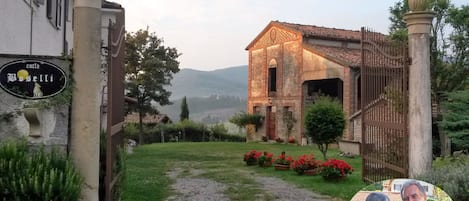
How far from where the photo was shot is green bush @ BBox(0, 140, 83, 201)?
409 centimetres

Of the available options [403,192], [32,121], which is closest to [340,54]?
[403,192]

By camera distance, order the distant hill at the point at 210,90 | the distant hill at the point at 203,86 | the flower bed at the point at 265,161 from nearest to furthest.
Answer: the flower bed at the point at 265,161, the distant hill at the point at 210,90, the distant hill at the point at 203,86

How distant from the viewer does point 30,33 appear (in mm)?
9141

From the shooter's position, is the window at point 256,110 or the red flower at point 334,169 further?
the window at point 256,110

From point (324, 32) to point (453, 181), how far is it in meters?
26.1

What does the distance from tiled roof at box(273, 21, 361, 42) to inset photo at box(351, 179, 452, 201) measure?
1023 inches

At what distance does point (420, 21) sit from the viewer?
24.0 feet

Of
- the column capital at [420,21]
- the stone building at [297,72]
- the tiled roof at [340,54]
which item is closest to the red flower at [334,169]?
the column capital at [420,21]

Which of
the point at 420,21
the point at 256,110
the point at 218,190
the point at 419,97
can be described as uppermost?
the point at 420,21

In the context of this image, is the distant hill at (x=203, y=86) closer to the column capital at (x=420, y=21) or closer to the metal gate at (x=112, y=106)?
the column capital at (x=420, y=21)

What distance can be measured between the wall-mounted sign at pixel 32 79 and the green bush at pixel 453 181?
4.63 metres

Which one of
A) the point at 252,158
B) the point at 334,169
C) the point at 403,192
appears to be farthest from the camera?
the point at 252,158

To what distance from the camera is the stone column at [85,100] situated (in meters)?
4.79

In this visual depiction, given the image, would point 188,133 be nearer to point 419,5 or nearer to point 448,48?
point 448,48
